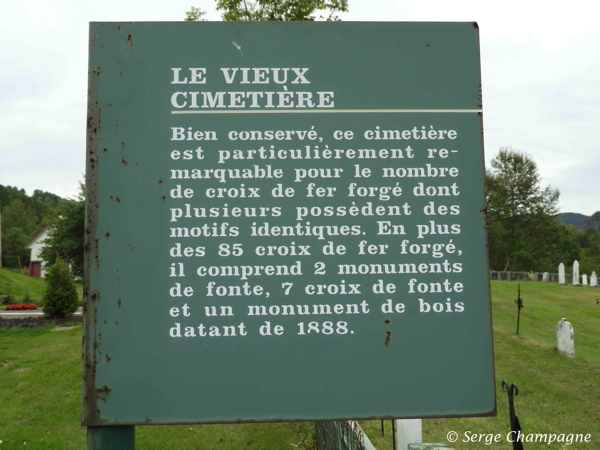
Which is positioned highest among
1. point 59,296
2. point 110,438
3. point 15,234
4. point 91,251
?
point 15,234

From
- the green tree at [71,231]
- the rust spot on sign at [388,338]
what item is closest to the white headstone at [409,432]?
the rust spot on sign at [388,338]

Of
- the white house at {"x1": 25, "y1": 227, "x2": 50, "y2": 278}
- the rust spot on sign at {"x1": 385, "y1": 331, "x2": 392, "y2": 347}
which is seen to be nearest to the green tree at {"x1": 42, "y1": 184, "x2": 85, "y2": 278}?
the rust spot on sign at {"x1": 385, "y1": 331, "x2": 392, "y2": 347}

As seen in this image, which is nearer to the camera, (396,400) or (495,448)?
(396,400)

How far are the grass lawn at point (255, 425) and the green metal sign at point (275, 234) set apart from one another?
13.4 ft

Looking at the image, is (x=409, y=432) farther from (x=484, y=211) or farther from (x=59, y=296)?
(x=59, y=296)

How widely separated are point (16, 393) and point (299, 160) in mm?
8360

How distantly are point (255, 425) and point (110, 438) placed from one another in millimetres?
4913

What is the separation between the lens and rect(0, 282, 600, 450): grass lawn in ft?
20.6

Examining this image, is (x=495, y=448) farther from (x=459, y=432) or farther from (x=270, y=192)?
(x=270, y=192)

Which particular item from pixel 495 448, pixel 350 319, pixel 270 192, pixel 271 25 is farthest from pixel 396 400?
pixel 495 448

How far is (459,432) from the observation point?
262 inches

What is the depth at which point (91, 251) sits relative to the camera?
2.64 meters

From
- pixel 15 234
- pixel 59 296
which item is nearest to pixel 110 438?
pixel 59 296

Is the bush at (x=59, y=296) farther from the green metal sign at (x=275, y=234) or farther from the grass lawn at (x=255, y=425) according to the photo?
the green metal sign at (x=275, y=234)
